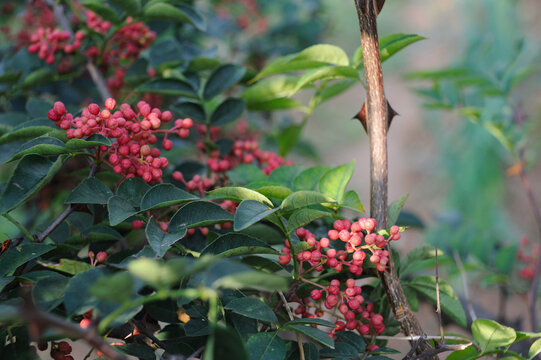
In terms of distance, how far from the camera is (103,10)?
2.86ft

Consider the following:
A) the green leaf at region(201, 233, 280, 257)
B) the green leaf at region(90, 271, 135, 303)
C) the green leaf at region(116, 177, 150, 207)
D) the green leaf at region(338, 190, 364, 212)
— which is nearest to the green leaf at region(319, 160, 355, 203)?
the green leaf at region(338, 190, 364, 212)

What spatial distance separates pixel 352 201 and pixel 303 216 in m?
0.08

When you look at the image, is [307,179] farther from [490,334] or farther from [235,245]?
[490,334]

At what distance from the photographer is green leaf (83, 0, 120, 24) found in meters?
0.86

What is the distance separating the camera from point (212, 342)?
0.40 meters

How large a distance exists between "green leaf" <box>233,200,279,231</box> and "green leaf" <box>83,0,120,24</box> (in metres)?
0.50

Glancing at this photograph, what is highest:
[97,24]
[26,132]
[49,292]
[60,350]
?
[97,24]

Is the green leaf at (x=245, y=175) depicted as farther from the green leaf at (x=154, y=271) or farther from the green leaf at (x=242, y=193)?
the green leaf at (x=154, y=271)

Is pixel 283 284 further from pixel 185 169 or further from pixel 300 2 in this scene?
pixel 300 2

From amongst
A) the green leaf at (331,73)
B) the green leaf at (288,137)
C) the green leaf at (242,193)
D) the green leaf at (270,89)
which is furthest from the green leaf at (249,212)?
the green leaf at (288,137)

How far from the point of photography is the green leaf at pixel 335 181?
2.16ft

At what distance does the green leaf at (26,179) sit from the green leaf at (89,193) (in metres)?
0.03

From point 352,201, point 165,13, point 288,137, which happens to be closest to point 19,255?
point 352,201

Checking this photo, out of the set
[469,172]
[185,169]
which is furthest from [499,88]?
[469,172]
